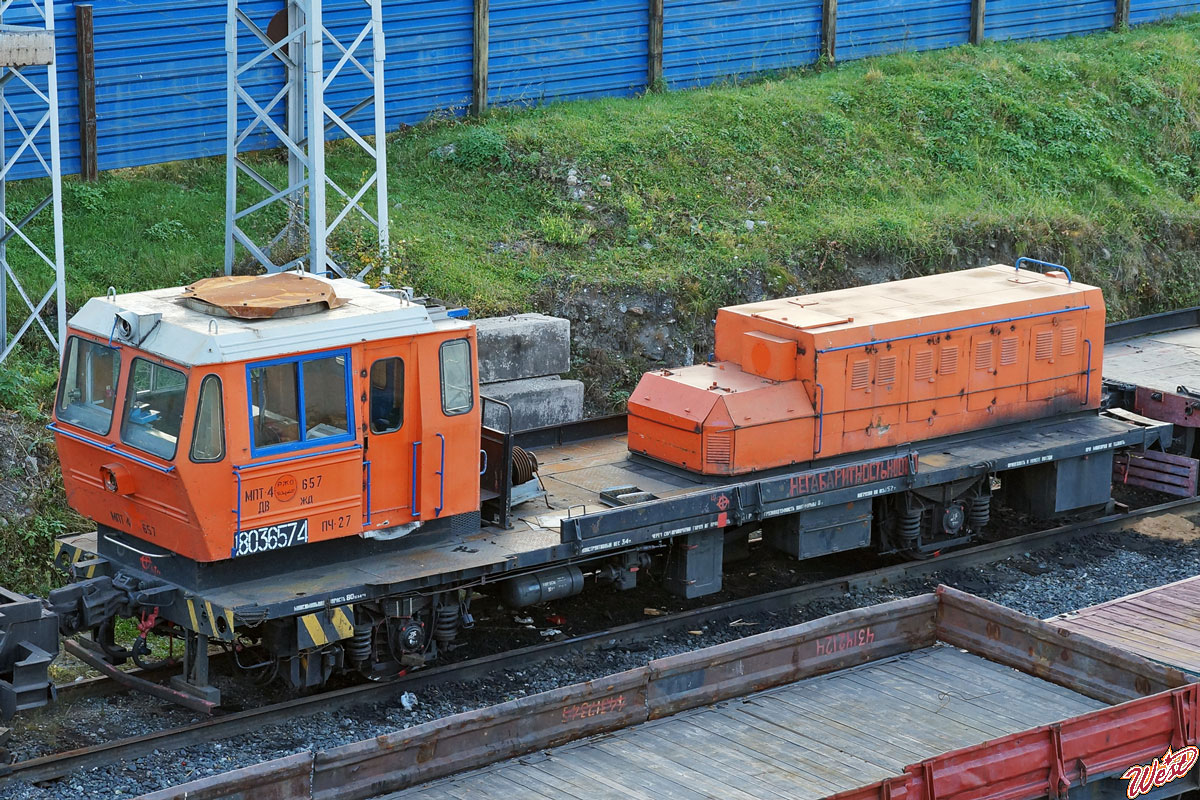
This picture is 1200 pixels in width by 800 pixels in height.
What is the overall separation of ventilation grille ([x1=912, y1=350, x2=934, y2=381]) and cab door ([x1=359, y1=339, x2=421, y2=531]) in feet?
16.3

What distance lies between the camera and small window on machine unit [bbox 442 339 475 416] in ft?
36.1

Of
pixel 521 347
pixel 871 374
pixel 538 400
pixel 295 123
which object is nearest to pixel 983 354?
pixel 871 374

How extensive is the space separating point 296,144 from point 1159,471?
973cm

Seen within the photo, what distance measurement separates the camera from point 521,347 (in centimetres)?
1541

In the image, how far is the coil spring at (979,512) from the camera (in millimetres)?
14305

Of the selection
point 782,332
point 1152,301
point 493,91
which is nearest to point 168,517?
point 782,332

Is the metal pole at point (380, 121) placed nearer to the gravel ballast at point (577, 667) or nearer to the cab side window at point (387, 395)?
the gravel ballast at point (577, 667)


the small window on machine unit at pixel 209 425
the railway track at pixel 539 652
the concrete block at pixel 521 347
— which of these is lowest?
the railway track at pixel 539 652

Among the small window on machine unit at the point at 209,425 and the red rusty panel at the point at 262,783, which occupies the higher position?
the small window on machine unit at the point at 209,425

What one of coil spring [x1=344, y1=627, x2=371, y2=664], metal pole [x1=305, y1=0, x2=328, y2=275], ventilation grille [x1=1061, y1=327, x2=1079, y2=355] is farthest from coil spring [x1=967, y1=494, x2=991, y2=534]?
metal pole [x1=305, y1=0, x2=328, y2=275]

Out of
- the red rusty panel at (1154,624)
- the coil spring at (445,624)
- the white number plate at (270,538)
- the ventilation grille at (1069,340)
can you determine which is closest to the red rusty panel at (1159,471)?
the ventilation grille at (1069,340)

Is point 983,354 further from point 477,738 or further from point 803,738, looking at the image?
point 477,738

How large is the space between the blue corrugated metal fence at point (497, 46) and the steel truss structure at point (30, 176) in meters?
0.20

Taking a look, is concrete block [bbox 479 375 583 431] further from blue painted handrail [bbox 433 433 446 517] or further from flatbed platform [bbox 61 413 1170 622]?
blue painted handrail [bbox 433 433 446 517]
